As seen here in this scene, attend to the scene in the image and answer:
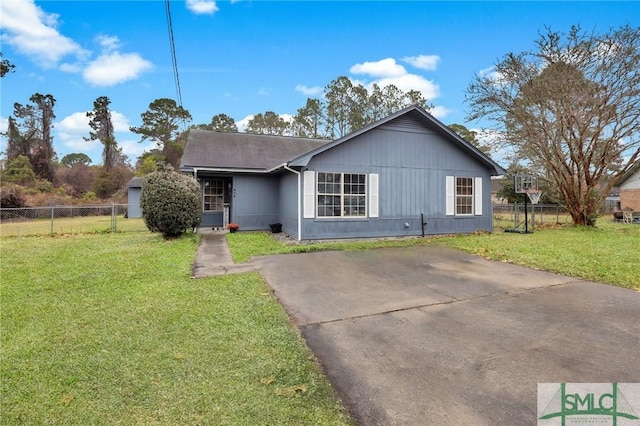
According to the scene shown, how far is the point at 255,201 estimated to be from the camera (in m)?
13.1

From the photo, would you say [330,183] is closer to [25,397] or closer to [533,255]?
[533,255]

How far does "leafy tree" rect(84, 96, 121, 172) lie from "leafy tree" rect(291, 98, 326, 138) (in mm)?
20114

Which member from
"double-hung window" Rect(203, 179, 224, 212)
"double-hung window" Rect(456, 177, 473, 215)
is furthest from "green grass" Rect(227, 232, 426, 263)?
"double-hung window" Rect(203, 179, 224, 212)

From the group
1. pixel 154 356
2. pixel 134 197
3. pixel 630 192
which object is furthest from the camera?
pixel 630 192

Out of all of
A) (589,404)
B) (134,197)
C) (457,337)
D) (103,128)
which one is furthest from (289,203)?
(103,128)

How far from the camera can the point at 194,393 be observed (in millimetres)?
2361

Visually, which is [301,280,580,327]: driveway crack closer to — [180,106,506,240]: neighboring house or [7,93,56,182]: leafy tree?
[180,106,506,240]: neighboring house

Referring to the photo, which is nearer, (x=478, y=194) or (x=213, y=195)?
(x=478, y=194)

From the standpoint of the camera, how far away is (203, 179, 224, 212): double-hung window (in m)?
13.4

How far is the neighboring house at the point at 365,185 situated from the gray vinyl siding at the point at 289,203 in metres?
0.03

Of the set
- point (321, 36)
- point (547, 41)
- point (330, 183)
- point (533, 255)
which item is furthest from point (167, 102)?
point (533, 255)

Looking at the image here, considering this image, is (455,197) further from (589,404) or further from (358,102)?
(358,102)

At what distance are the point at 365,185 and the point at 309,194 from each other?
1.96 m

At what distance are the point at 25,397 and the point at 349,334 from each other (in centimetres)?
269
